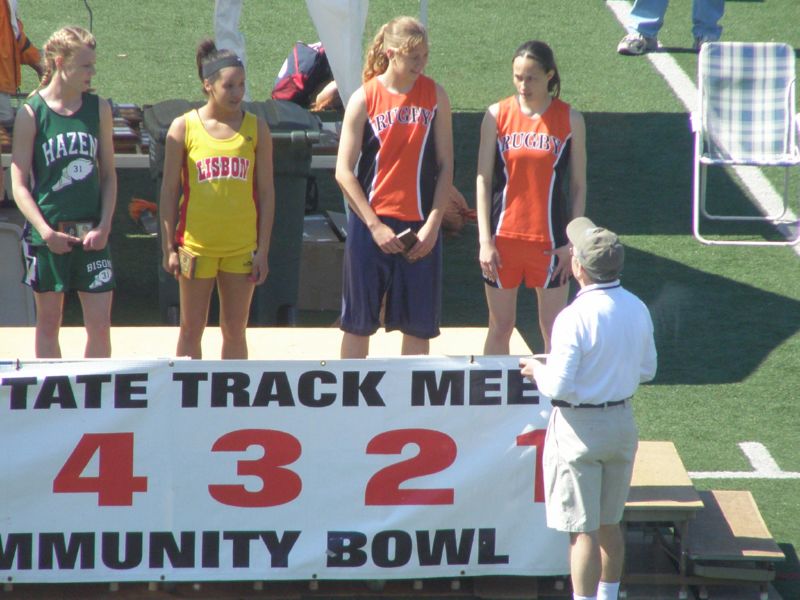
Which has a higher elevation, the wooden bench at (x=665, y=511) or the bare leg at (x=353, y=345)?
the bare leg at (x=353, y=345)

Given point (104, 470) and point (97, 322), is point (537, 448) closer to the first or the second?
point (104, 470)

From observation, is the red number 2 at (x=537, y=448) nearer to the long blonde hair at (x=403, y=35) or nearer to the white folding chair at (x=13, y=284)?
the long blonde hair at (x=403, y=35)

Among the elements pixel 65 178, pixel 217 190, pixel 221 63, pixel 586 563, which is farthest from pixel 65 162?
pixel 586 563

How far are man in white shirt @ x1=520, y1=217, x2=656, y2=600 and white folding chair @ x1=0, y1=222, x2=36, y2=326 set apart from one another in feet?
13.1

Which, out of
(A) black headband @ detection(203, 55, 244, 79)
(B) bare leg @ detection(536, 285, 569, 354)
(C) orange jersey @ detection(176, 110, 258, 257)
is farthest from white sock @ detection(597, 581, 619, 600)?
(A) black headband @ detection(203, 55, 244, 79)

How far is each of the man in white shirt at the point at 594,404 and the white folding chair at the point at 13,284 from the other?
398cm

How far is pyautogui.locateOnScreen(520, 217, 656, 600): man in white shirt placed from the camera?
4.57 metres

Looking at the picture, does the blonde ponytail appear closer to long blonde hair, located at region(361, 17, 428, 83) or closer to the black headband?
long blonde hair, located at region(361, 17, 428, 83)

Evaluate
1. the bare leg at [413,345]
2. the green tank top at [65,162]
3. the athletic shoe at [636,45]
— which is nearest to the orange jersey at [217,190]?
the green tank top at [65,162]

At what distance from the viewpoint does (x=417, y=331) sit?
5766mm

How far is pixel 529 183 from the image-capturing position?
577 centimetres

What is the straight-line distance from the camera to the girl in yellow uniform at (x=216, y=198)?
5.68 m

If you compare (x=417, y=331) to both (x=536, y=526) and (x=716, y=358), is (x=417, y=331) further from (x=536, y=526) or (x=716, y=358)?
(x=716, y=358)

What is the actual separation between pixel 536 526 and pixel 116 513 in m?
1.64
